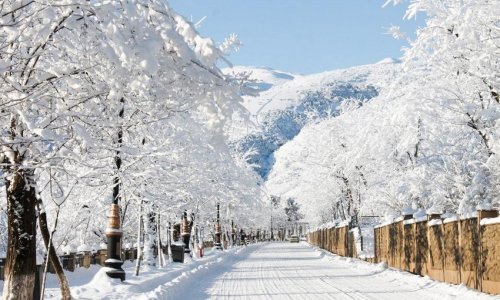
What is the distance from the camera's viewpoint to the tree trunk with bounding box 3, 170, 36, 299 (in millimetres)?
9148

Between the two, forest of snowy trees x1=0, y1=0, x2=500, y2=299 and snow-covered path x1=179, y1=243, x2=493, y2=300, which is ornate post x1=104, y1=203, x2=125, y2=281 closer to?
forest of snowy trees x1=0, y1=0, x2=500, y2=299

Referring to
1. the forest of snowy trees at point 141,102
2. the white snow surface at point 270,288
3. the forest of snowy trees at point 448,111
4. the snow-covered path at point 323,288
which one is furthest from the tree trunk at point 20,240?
the forest of snowy trees at point 448,111

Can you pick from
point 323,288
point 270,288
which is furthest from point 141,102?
point 323,288

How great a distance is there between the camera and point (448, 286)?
637 inches

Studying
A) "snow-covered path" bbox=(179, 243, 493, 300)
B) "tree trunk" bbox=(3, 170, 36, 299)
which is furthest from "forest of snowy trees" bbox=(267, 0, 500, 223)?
"tree trunk" bbox=(3, 170, 36, 299)

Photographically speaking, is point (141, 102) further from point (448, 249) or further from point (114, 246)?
point (448, 249)

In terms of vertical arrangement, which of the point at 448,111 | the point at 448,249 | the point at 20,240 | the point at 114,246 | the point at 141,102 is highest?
the point at 448,111

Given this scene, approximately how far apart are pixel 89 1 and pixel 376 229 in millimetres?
25659

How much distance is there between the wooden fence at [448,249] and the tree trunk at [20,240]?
991 centimetres

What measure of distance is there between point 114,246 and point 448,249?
959cm

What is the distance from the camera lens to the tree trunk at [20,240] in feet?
30.0

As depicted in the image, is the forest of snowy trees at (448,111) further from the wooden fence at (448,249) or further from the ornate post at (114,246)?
the ornate post at (114,246)

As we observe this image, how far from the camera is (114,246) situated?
1648cm

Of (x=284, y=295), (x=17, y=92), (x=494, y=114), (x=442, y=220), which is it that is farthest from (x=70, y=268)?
(x=17, y=92)
